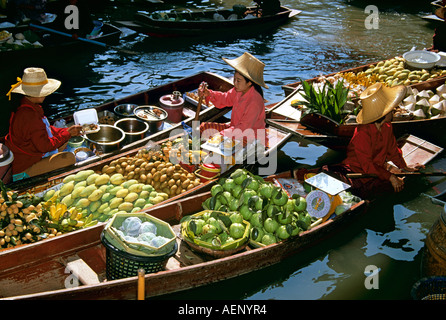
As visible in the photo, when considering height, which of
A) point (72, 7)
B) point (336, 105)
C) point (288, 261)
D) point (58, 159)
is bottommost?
point (288, 261)

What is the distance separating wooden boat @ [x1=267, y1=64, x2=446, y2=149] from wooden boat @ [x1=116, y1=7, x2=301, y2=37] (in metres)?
6.50

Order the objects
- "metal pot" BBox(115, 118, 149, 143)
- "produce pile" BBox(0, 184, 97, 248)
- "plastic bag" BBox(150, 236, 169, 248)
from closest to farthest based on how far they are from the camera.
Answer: "plastic bag" BBox(150, 236, 169, 248)
"produce pile" BBox(0, 184, 97, 248)
"metal pot" BBox(115, 118, 149, 143)

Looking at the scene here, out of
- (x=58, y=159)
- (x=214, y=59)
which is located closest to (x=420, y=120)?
(x=58, y=159)

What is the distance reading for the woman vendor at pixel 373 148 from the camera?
6.08 metres

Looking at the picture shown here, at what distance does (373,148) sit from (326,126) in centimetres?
116

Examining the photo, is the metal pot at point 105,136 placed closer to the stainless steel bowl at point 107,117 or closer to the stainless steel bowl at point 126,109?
the stainless steel bowl at point 107,117

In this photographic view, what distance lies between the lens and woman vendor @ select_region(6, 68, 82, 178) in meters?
5.59

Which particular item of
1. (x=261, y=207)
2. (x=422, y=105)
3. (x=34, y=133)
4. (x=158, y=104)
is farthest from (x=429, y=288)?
(x=158, y=104)

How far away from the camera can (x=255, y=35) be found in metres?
15.9

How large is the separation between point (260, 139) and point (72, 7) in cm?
763

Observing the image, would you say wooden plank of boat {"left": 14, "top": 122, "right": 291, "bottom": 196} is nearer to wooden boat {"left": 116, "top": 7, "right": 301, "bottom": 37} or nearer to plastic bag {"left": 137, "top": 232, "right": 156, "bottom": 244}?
plastic bag {"left": 137, "top": 232, "right": 156, "bottom": 244}

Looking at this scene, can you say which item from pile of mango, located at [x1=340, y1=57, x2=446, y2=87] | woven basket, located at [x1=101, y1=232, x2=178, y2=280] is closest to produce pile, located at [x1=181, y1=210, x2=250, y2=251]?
woven basket, located at [x1=101, y1=232, x2=178, y2=280]

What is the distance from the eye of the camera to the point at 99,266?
15.8 ft

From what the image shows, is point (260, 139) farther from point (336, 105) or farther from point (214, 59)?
point (214, 59)
